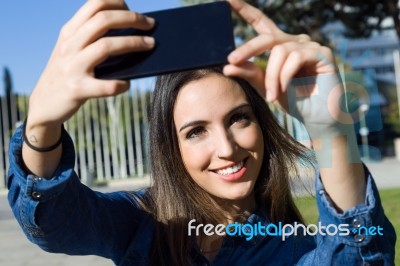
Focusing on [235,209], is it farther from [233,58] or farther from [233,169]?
[233,58]

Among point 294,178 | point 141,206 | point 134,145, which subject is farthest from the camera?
point 134,145

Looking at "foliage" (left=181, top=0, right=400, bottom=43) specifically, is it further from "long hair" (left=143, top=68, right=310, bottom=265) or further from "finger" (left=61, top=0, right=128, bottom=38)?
"finger" (left=61, top=0, right=128, bottom=38)

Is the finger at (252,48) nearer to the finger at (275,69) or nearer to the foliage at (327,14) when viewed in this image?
the finger at (275,69)

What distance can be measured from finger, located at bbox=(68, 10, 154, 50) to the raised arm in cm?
15

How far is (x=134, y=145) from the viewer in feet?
59.8

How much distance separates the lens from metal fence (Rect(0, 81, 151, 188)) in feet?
57.4

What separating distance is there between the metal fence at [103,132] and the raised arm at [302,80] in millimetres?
16390

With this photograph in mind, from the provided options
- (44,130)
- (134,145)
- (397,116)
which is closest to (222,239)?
(44,130)

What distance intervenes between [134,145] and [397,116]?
11.2 m

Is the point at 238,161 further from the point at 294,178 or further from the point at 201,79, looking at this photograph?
the point at 294,178

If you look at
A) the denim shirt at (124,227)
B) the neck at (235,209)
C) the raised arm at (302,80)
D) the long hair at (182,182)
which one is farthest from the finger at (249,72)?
the neck at (235,209)

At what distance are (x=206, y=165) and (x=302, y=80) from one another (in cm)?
46

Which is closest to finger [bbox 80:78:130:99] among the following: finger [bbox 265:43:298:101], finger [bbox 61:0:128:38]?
finger [bbox 61:0:128:38]

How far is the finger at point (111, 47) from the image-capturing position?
0.90 m
